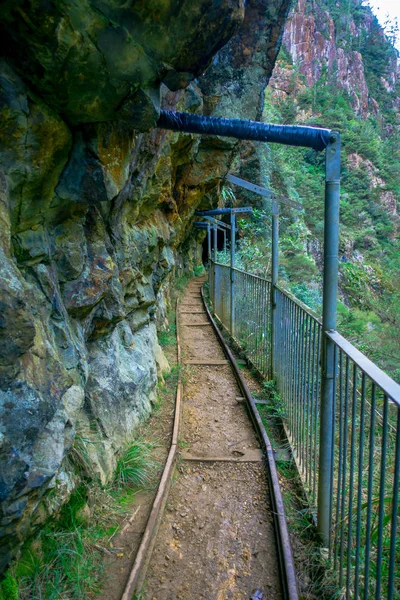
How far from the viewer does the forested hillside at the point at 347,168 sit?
16.7 metres

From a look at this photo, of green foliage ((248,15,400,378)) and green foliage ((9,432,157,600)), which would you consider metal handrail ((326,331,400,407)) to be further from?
green foliage ((248,15,400,378))

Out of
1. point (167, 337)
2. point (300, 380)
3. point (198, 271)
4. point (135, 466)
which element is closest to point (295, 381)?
point (300, 380)

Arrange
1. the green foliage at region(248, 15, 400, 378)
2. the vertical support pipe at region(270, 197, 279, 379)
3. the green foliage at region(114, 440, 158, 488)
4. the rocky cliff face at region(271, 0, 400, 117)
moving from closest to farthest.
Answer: the green foliage at region(114, 440, 158, 488) < the vertical support pipe at region(270, 197, 279, 379) < the green foliage at region(248, 15, 400, 378) < the rocky cliff face at region(271, 0, 400, 117)

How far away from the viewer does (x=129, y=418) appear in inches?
186

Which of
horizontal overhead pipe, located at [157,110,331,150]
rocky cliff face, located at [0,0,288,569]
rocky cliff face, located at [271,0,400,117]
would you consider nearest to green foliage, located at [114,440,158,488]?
rocky cliff face, located at [0,0,288,569]

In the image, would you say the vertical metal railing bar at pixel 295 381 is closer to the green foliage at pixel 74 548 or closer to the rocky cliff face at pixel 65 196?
the green foliage at pixel 74 548

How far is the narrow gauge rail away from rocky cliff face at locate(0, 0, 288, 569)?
79 cm

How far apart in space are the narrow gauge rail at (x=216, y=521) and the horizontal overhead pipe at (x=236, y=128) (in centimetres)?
335

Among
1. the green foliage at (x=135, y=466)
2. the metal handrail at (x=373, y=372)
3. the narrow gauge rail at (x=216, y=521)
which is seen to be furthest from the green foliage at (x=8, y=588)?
the metal handrail at (x=373, y=372)

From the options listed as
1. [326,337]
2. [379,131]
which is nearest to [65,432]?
[326,337]

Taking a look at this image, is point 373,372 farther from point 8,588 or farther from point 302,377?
point 8,588

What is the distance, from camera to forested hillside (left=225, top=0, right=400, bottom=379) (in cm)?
1673

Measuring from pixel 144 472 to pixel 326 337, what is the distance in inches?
99.1

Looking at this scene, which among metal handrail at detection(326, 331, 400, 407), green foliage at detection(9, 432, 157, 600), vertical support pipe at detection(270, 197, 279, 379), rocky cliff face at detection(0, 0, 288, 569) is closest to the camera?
metal handrail at detection(326, 331, 400, 407)
